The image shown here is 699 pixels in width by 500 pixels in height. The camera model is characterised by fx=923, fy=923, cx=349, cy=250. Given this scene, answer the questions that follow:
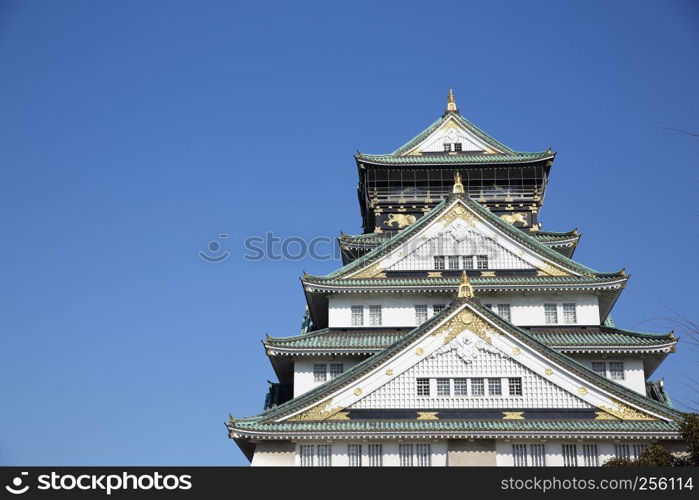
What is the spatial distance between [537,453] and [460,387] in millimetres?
4293

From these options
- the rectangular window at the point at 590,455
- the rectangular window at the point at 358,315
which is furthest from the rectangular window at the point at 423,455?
the rectangular window at the point at 358,315

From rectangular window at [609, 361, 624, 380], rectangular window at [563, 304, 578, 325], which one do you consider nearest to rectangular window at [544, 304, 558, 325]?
rectangular window at [563, 304, 578, 325]

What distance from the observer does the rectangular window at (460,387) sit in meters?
40.7

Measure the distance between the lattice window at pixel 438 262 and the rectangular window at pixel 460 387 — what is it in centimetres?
943

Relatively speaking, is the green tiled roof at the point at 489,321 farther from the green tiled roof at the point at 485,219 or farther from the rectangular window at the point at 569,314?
the green tiled roof at the point at 485,219

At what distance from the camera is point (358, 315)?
4784cm

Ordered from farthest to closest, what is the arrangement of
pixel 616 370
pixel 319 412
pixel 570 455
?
pixel 616 370 < pixel 319 412 < pixel 570 455

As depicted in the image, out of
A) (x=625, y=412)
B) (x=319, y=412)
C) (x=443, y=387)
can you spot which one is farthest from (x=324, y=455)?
(x=625, y=412)

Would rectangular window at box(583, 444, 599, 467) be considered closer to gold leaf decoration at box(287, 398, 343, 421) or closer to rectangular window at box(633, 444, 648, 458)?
rectangular window at box(633, 444, 648, 458)

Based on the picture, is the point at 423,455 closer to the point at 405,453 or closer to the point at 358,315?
the point at 405,453

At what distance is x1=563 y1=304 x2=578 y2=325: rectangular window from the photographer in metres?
46.8
